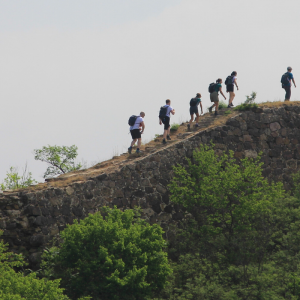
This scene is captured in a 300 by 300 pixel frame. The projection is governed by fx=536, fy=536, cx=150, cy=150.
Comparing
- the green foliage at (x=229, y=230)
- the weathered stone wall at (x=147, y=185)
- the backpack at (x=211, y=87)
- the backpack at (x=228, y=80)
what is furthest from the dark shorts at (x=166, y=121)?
the backpack at (x=228, y=80)

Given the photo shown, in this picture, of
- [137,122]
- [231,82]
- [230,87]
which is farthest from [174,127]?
[137,122]

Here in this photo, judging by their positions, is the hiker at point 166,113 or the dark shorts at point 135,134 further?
the hiker at point 166,113

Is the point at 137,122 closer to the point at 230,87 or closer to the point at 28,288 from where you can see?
the point at 230,87

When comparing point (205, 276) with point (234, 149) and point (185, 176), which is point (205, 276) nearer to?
point (185, 176)

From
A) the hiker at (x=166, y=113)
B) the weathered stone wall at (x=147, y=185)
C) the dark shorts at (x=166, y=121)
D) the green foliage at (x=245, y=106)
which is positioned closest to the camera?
the weathered stone wall at (x=147, y=185)

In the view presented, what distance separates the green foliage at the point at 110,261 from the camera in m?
13.2

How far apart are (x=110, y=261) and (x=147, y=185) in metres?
4.90

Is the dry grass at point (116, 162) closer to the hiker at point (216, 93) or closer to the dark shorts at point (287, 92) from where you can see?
the hiker at point (216, 93)

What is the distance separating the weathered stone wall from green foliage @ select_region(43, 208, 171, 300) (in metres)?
1.56

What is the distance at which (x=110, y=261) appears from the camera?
13.1 m

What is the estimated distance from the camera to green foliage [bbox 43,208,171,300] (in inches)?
521

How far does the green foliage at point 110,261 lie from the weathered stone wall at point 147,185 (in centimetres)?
156

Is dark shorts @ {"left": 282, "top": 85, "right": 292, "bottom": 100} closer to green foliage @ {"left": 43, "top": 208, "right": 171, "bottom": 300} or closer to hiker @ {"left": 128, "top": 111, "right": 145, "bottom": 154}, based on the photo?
hiker @ {"left": 128, "top": 111, "right": 145, "bottom": 154}

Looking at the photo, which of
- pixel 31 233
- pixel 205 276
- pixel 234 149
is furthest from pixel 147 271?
pixel 234 149
